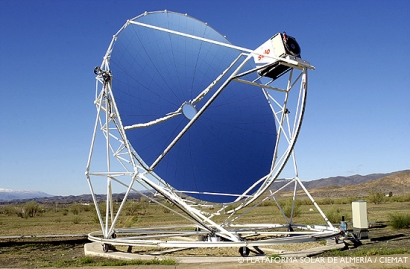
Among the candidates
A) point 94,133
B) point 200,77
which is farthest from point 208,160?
point 94,133

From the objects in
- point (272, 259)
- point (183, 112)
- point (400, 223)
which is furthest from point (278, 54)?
point (400, 223)

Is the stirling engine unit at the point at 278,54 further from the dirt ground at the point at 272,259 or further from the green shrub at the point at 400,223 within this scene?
the green shrub at the point at 400,223

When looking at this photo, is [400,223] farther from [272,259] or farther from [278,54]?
[278,54]

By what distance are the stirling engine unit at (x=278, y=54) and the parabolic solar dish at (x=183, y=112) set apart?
5.27 meters

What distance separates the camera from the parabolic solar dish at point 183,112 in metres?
21.0

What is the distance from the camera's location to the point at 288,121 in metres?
22.3

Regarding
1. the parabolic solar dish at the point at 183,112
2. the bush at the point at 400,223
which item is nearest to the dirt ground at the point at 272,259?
the bush at the point at 400,223

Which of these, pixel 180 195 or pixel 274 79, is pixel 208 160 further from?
pixel 274 79

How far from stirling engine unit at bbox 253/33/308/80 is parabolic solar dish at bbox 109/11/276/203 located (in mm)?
5269

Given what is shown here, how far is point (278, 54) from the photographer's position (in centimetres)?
1677

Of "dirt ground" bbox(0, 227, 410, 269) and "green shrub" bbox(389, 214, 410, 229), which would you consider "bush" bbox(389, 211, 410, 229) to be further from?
"dirt ground" bbox(0, 227, 410, 269)

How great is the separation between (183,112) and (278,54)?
7.46 m

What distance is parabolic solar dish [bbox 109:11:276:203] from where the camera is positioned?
21.0 meters

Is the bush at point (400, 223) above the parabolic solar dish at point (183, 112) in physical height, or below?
below
